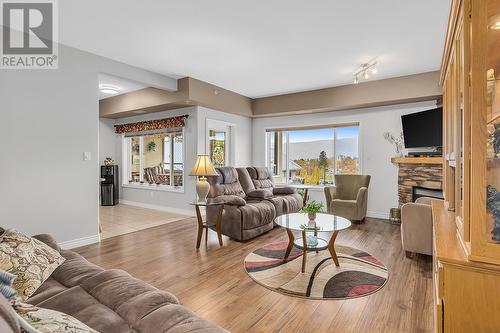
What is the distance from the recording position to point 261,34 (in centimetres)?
321

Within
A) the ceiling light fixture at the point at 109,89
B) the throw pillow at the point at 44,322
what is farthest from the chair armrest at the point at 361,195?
the ceiling light fixture at the point at 109,89

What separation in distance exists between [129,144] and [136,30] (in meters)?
4.66

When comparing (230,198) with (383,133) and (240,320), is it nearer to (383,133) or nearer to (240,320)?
(240,320)

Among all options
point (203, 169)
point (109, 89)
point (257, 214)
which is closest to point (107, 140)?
point (109, 89)

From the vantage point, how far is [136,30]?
3102mm

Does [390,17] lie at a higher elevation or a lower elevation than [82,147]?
higher

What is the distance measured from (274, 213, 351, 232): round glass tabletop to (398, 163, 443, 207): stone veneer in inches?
87.8

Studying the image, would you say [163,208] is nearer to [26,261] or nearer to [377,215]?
[377,215]

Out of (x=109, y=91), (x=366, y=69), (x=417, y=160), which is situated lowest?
(x=417, y=160)

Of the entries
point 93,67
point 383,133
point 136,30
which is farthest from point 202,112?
point 383,133

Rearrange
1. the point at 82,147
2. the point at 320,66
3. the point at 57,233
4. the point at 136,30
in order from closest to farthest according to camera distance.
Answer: the point at 136,30 → the point at 57,233 → the point at 82,147 → the point at 320,66

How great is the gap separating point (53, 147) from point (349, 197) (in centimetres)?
488

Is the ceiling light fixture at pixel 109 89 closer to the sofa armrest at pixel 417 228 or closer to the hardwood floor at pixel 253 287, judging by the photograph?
the hardwood floor at pixel 253 287

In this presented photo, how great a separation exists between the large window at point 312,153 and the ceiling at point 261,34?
1609 mm
